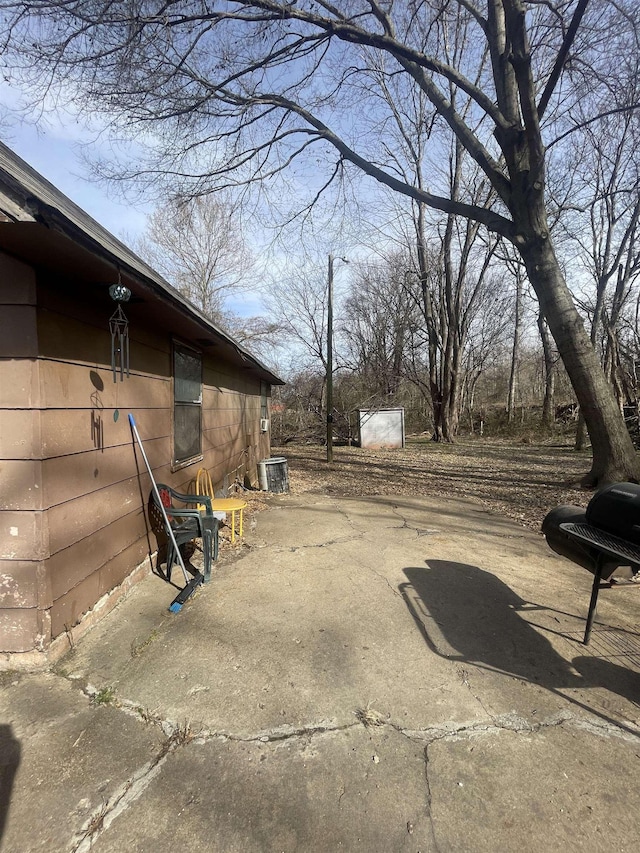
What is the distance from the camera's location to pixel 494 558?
448 centimetres

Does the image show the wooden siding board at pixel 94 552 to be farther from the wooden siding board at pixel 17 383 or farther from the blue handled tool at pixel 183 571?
the wooden siding board at pixel 17 383

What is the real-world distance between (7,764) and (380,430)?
645 inches

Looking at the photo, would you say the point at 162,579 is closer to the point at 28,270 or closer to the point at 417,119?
the point at 28,270

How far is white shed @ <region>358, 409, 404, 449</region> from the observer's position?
57.6ft

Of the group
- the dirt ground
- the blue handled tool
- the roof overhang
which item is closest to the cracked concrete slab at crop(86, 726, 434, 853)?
the blue handled tool

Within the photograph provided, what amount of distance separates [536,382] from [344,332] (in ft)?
88.8

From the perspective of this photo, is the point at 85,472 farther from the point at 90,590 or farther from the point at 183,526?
the point at 183,526

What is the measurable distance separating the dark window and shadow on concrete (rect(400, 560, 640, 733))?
9.62ft

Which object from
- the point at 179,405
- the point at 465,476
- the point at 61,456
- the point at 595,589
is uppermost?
the point at 179,405

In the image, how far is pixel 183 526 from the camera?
3.71 meters

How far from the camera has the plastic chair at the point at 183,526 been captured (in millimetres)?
3635

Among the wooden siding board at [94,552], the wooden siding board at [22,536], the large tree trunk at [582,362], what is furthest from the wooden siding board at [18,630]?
the large tree trunk at [582,362]

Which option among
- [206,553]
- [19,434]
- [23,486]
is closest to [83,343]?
[19,434]

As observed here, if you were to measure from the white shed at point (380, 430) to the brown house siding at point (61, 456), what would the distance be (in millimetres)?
14201
